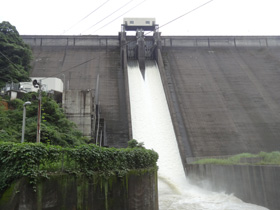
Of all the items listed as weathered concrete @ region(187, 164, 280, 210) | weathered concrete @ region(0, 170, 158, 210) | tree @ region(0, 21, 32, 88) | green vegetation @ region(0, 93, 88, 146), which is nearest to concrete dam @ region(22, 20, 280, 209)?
weathered concrete @ region(187, 164, 280, 210)

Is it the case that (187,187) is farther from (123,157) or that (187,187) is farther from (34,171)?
(34,171)

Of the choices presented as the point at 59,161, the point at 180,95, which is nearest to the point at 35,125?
the point at 59,161

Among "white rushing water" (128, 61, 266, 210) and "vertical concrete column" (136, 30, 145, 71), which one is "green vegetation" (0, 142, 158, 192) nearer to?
"white rushing water" (128, 61, 266, 210)

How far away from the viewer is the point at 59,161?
6680 millimetres

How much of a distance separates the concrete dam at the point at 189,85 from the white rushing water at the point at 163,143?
3.03 feet

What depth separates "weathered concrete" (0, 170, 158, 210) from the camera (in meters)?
5.50

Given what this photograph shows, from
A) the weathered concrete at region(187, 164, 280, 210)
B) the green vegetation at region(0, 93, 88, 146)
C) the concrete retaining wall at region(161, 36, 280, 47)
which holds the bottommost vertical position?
the weathered concrete at region(187, 164, 280, 210)

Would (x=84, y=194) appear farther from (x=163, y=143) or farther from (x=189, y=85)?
(x=189, y=85)

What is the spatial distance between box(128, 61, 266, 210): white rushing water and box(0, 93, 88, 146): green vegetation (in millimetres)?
5509

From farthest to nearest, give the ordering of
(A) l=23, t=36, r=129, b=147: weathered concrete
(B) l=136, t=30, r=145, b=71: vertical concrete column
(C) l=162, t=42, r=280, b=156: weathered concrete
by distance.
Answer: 1. (B) l=136, t=30, r=145, b=71: vertical concrete column
2. (A) l=23, t=36, r=129, b=147: weathered concrete
3. (C) l=162, t=42, r=280, b=156: weathered concrete

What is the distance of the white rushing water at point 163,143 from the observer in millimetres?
12453

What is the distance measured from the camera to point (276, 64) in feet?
104

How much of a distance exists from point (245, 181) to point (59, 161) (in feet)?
28.2

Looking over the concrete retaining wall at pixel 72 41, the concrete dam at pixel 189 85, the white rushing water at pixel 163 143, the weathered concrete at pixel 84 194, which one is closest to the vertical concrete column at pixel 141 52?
the white rushing water at pixel 163 143
